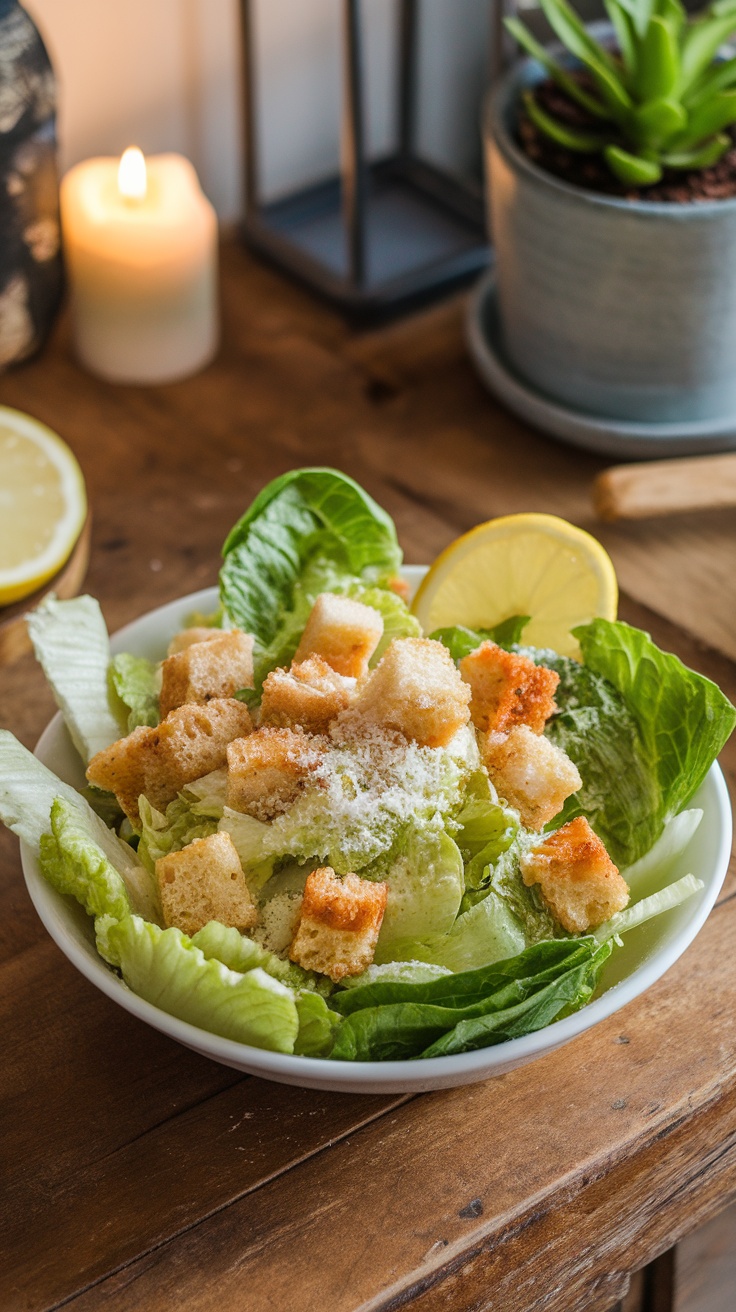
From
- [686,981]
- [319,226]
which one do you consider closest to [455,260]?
[319,226]

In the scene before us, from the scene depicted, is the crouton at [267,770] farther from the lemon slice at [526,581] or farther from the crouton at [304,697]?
the lemon slice at [526,581]

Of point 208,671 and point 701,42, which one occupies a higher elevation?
point 701,42

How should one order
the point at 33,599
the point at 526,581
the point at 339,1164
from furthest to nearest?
1. the point at 33,599
2. the point at 526,581
3. the point at 339,1164

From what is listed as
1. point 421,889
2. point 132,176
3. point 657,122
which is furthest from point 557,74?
point 421,889

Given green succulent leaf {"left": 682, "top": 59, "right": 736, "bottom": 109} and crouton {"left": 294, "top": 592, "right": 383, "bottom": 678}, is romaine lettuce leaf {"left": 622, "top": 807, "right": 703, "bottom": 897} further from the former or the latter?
green succulent leaf {"left": 682, "top": 59, "right": 736, "bottom": 109}

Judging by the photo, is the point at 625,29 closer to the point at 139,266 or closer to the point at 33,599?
the point at 139,266

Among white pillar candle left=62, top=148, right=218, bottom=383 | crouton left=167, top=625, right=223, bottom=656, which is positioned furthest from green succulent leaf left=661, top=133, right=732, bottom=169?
crouton left=167, top=625, right=223, bottom=656

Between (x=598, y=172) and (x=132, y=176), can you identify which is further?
(x=132, y=176)
